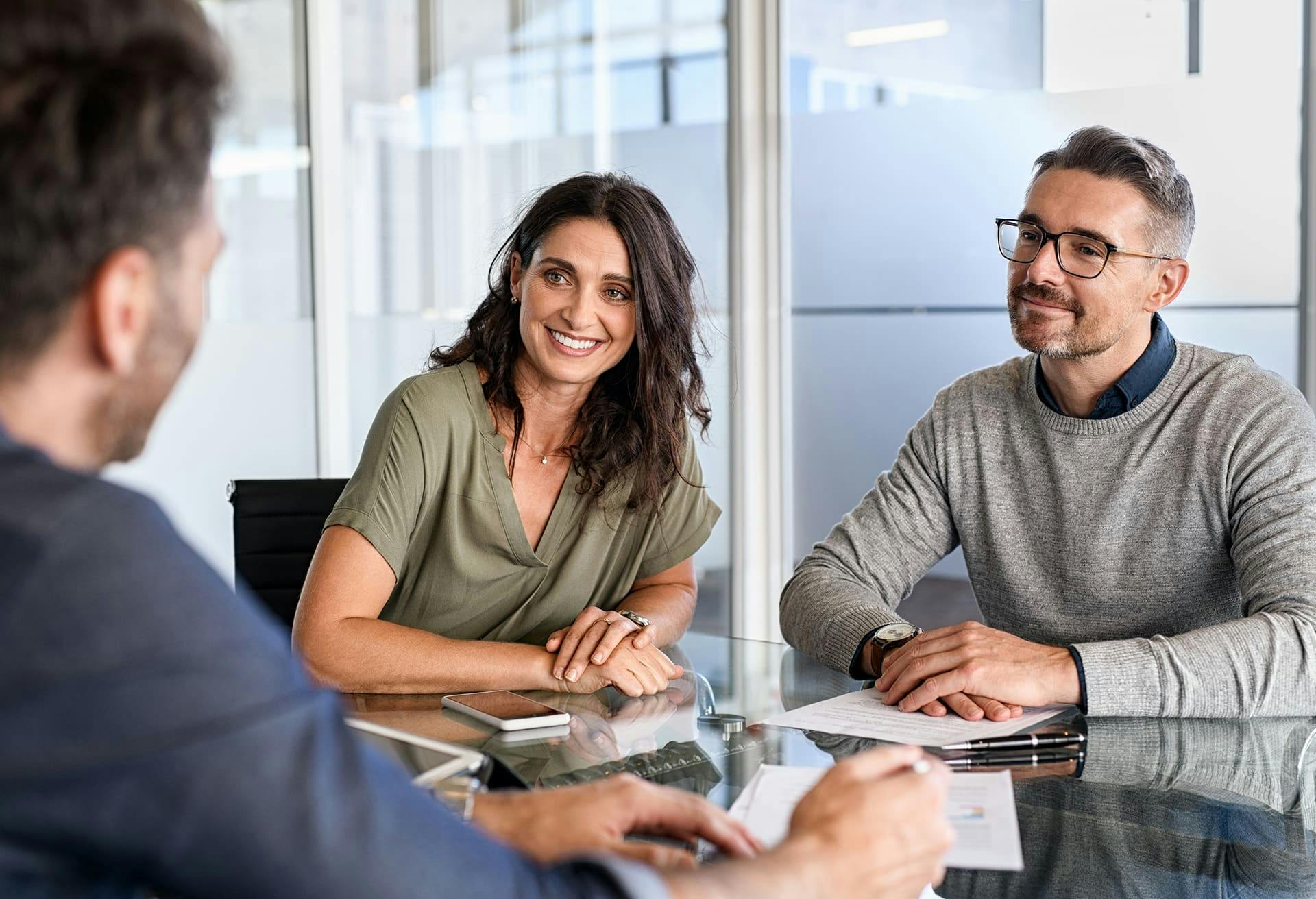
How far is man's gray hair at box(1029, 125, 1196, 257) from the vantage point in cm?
218

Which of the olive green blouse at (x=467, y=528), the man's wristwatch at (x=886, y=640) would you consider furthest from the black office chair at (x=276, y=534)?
the man's wristwatch at (x=886, y=640)

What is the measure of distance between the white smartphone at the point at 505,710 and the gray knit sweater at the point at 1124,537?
0.51m

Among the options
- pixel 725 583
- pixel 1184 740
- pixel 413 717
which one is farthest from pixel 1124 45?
pixel 413 717

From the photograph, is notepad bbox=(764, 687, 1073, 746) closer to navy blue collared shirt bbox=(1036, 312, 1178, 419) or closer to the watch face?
the watch face

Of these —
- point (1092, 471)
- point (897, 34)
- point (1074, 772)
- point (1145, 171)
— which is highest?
point (897, 34)

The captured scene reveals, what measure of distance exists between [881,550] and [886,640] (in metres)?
0.41

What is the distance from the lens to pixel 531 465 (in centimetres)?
229

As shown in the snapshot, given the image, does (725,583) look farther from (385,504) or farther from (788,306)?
(385,504)

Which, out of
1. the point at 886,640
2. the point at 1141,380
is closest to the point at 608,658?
the point at 886,640

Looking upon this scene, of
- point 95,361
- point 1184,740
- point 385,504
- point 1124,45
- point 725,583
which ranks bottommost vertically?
point 725,583

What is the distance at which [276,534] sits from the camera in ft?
8.38

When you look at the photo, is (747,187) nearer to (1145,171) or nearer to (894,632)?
(1145,171)

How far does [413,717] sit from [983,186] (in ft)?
9.96

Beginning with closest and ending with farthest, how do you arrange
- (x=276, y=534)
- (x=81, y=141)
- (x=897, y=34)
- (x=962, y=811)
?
(x=81, y=141) < (x=962, y=811) < (x=276, y=534) < (x=897, y=34)
